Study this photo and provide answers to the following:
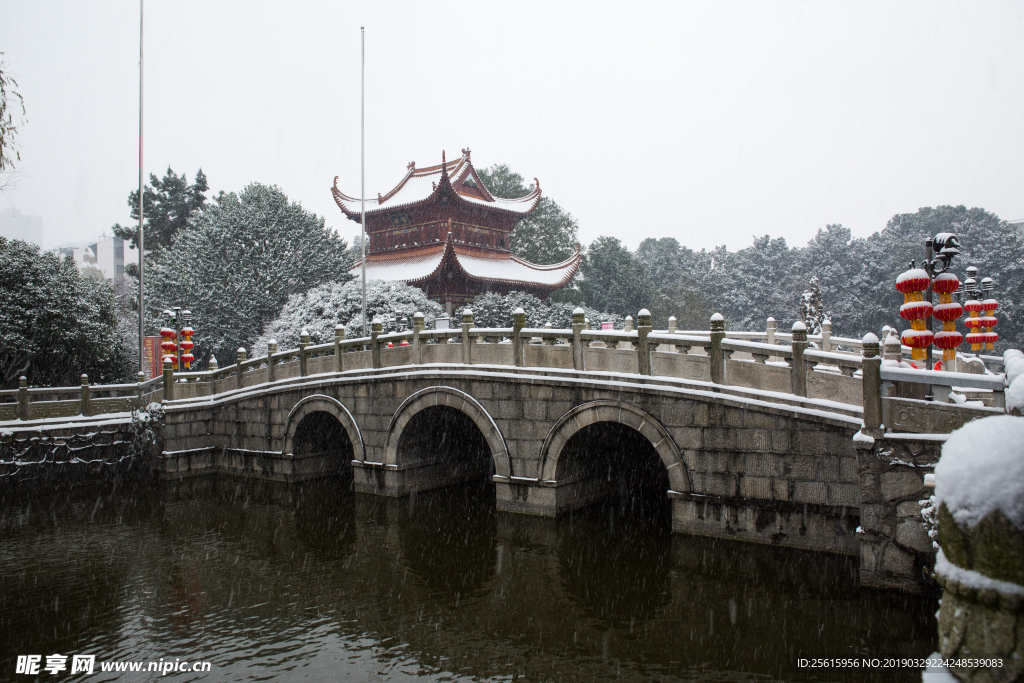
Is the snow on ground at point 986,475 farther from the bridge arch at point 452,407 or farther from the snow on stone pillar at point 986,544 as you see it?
the bridge arch at point 452,407

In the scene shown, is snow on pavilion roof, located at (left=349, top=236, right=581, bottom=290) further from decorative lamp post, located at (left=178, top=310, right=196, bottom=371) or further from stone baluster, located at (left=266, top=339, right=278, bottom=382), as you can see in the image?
stone baluster, located at (left=266, top=339, right=278, bottom=382)

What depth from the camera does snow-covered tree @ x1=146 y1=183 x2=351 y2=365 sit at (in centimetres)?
2578

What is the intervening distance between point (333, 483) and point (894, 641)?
38.8ft

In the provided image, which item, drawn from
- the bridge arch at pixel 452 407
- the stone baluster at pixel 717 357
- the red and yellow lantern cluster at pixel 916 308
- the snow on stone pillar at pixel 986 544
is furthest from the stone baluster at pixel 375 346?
the snow on stone pillar at pixel 986 544

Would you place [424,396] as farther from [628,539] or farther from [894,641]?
[894,641]

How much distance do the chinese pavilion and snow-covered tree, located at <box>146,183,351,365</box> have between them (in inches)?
95.7

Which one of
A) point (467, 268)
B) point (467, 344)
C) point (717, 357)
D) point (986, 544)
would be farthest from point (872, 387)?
point (467, 268)

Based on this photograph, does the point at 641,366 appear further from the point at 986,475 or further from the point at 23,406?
the point at 23,406

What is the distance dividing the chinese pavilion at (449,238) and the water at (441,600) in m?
13.3

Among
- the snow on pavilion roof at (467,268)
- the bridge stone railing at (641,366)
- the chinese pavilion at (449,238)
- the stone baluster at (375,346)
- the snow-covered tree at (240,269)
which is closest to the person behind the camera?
the bridge stone railing at (641,366)

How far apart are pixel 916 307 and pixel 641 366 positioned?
357 centimetres

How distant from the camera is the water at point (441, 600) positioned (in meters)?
6.63

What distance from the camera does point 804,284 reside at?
3741 cm

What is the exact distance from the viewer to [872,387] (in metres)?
7.30
